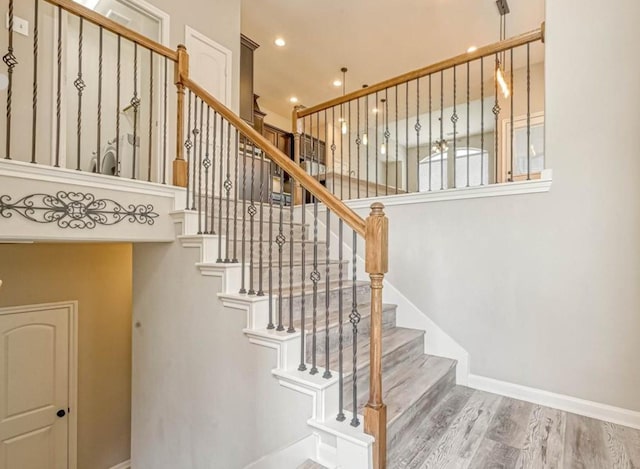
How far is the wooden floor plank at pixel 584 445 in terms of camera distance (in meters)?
1.68

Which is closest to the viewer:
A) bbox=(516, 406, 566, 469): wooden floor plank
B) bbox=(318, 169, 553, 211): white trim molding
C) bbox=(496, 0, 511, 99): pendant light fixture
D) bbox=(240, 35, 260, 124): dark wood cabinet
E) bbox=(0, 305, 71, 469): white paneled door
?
bbox=(516, 406, 566, 469): wooden floor plank

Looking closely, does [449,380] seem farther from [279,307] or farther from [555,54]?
[555,54]

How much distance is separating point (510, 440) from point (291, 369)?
3.95 ft

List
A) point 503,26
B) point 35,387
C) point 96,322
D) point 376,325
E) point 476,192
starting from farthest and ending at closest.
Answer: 1. point 503,26
2. point 96,322
3. point 35,387
4. point 476,192
5. point 376,325

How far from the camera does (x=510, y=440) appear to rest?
1.85 meters

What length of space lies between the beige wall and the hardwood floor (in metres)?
3.66

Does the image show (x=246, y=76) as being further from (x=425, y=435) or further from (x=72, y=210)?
(x=425, y=435)

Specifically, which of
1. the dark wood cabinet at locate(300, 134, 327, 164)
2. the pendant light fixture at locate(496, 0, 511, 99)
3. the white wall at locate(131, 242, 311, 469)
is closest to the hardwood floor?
the white wall at locate(131, 242, 311, 469)

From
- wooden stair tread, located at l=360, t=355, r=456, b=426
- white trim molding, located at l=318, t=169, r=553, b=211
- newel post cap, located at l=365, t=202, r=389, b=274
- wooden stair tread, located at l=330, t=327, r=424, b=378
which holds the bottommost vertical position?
wooden stair tread, located at l=360, t=355, r=456, b=426

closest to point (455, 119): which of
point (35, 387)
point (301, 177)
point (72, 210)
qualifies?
point (301, 177)

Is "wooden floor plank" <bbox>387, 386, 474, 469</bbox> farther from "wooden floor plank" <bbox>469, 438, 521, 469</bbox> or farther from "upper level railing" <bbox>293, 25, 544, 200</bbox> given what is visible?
"upper level railing" <bbox>293, 25, 544, 200</bbox>

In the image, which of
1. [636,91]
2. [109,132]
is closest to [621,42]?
[636,91]

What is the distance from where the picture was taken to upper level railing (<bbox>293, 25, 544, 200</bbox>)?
272 centimetres

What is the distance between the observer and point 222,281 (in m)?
2.23
